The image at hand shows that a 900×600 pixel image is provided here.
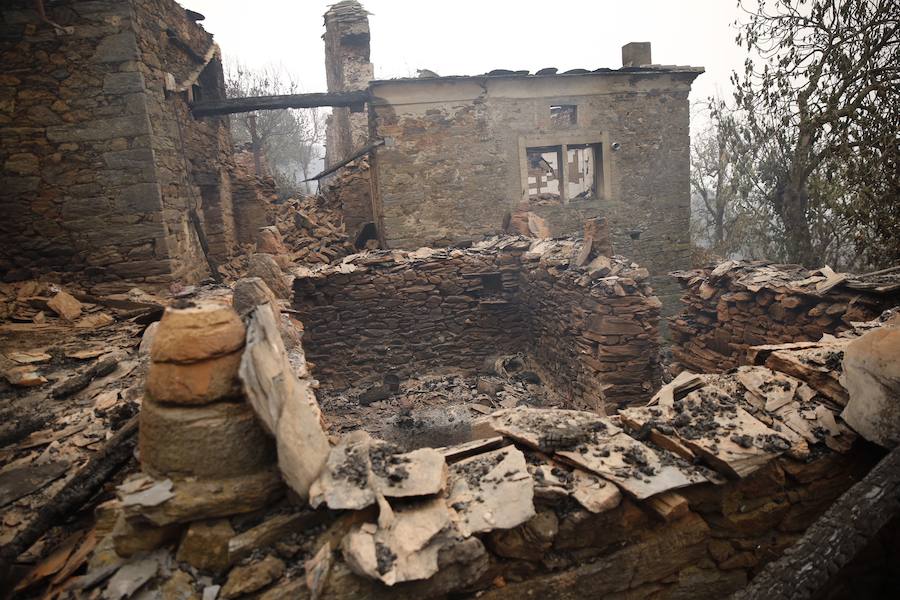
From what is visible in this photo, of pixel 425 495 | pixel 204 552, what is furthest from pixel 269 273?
pixel 425 495

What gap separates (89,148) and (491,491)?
7.64 meters

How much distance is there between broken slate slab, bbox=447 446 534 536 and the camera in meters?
2.21

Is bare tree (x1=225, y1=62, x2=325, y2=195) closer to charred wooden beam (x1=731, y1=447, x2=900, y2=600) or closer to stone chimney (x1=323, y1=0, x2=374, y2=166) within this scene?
stone chimney (x1=323, y1=0, x2=374, y2=166)

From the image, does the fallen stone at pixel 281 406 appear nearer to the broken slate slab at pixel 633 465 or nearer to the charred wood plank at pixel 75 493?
the charred wood plank at pixel 75 493

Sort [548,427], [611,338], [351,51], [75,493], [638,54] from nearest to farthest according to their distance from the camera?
1. [75,493]
2. [548,427]
3. [611,338]
4. [638,54]
5. [351,51]

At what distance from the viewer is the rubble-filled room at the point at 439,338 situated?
213 cm

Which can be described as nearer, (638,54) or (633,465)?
(633,465)

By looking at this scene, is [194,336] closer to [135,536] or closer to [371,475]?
[135,536]

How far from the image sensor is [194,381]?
6.93 feet

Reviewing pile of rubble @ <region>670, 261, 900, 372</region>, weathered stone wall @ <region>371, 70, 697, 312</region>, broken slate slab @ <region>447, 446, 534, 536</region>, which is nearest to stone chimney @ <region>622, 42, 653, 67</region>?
weathered stone wall @ <region>371, 70, 697, 312</region>

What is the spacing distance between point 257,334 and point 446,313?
263 inches

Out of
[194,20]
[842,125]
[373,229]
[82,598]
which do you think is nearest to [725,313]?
[842,125]

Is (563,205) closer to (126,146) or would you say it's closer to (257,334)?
(126,146)

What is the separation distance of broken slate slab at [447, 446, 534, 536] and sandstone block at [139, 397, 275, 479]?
99cm
